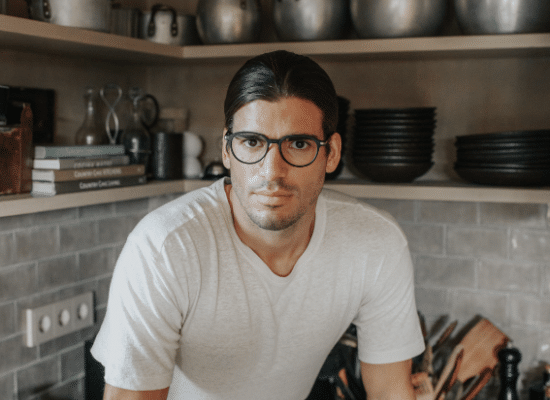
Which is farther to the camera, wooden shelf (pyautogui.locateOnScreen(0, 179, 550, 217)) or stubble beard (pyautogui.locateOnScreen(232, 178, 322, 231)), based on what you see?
wooden shelf (pyautogui.locateOnScreen(0, 179, 550, 217))

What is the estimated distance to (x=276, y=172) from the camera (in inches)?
43.4

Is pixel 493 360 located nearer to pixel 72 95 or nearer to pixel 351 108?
pixel 351 108

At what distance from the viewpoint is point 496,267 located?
1703 mm

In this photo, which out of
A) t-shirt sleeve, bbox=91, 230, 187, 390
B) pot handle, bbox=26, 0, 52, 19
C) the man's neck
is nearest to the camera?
t-shirt sleeve, bbox=91, 230, 187, 390

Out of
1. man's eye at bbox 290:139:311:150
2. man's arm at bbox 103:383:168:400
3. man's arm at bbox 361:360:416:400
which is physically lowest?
man's arm at bbox 361:360:416:400

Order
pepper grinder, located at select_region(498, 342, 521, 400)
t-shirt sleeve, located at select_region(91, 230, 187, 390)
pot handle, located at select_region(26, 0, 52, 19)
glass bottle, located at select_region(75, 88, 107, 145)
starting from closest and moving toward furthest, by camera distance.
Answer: t-shirt sleeve, located at select_region(91, 230, 187, 390) → pot handle, located at select_region(26, 0, 52, 19) → pepper grinder, located at select_region(498, 342, 521, 400) → glass bottle, located at select_region(75, 88, 107, 145)

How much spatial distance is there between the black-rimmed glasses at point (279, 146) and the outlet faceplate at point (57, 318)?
81 cm

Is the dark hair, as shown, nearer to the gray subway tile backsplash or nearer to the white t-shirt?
the white t-shirt

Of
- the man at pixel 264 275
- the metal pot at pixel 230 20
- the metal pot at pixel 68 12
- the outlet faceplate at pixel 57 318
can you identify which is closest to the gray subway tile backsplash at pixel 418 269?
the outlet faceplate at pixel 57 318

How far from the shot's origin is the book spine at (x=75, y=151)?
4.43 ft

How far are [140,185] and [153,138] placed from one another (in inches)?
8.8

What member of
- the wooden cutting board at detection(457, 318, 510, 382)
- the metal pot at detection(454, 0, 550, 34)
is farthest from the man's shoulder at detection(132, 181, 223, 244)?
the wooden cutting board at detection(457, 318, 510, 382)

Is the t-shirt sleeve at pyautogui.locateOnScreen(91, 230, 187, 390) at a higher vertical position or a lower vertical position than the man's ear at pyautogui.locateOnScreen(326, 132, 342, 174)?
lower

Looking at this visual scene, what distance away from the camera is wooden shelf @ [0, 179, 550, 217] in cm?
126
